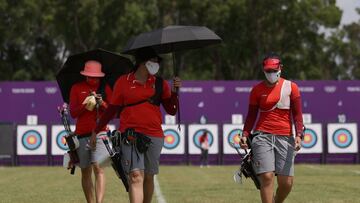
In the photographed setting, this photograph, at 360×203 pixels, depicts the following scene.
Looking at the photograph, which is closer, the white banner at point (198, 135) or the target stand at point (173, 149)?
the target stand at point (173, 149)

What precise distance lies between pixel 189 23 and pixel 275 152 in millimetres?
47379

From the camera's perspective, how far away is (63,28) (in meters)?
52.2

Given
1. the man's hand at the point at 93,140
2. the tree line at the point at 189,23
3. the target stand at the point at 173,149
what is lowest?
the target stand at the point at 173,149

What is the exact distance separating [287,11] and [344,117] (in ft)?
61.3

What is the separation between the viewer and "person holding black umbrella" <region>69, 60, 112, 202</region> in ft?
35.2

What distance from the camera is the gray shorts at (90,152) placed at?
1076cm

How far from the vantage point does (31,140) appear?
119 ft

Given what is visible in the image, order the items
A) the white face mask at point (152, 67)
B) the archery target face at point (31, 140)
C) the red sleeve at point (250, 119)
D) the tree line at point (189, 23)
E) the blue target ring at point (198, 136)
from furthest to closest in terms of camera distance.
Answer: the tree line at point (189, 23)
the blue target ring at point (198, 136)
the archery target face at point (31, 140)
the red sleeve at point (250, 119)
the white face mask at point (152, 67)

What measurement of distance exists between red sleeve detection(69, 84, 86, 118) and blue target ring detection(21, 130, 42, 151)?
83.2 ft

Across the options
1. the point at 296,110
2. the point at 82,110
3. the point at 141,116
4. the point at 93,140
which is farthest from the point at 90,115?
the point at 296,110

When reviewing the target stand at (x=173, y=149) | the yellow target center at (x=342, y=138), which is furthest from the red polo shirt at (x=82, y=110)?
the yellow target center at (x=342, y=138)

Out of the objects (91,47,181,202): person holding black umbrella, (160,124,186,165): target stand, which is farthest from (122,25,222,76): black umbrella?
(160,124,186,165): target stand

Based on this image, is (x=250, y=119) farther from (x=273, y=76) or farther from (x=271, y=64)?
(x=271, y=64)

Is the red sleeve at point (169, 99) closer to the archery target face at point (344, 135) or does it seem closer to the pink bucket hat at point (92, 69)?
the pink bucket hat at point (92, 69)
